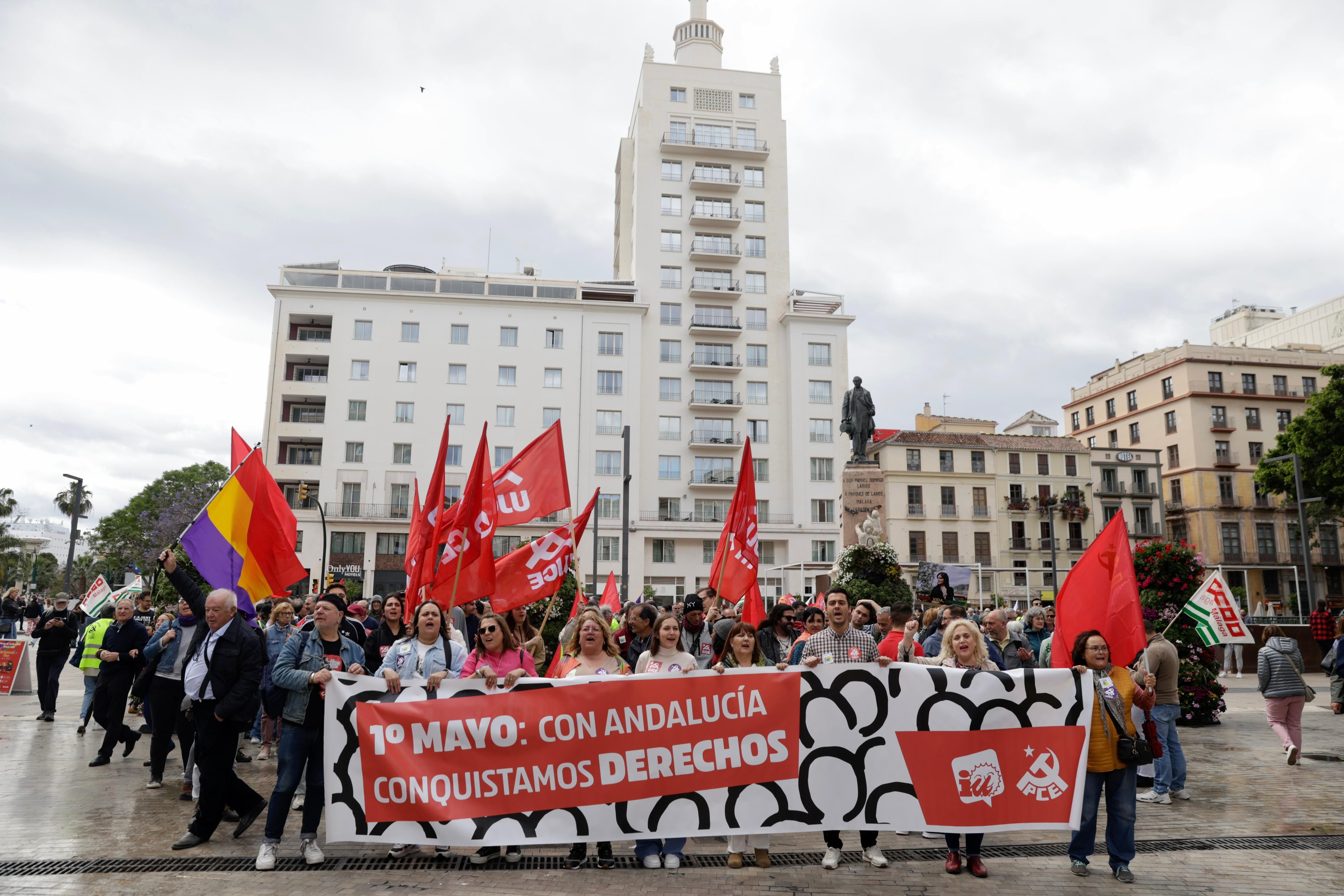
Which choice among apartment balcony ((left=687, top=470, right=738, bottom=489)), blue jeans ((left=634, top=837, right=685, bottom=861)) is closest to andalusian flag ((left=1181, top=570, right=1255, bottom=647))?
blue jeans ((left=634, top=837, right=685, bottom=861))

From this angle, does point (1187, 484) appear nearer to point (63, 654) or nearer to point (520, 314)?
point (520, 314)

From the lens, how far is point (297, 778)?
6.38 meters

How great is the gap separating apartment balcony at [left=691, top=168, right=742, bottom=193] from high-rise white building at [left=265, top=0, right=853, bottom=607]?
19cm

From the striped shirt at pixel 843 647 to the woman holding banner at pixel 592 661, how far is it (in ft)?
4.80

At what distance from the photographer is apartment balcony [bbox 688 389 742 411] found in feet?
186

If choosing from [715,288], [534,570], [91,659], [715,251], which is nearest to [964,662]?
[534,570]

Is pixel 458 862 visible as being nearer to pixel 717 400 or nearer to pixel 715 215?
pixel 717 400

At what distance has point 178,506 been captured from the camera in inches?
2345

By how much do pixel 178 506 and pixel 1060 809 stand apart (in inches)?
2544

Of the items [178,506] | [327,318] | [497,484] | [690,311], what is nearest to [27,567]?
[178,506]

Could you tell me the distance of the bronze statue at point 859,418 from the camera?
25.4 meters

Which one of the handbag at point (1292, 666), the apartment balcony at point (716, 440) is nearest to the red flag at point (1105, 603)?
the handbag at point (1292, 666)

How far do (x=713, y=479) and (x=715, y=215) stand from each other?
18153 mm

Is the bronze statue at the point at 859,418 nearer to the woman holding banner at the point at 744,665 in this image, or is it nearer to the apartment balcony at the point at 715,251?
the woman holding banner at the point at 744,665
